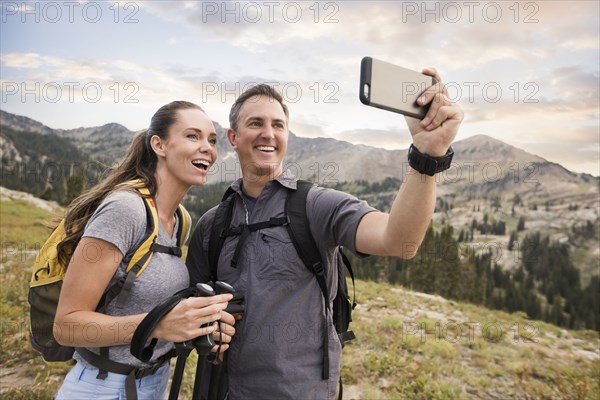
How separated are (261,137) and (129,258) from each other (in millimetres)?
1512

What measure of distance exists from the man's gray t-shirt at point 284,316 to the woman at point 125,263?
0.27 metres

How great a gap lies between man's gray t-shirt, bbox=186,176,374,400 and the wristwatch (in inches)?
28.9

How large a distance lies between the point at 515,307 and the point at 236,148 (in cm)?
11727

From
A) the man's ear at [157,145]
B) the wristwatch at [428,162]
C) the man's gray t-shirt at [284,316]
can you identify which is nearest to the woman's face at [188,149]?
the man's ear at [157,145]

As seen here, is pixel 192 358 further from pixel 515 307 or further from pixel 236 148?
pixel 515 307

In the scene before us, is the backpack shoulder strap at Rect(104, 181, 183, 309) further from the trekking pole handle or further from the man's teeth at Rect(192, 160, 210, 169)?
the man's teeth at Rect(192, 160, 210, 169)

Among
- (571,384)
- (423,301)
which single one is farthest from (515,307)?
(571,384)

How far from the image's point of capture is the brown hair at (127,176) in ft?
9.34

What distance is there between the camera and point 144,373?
290cm

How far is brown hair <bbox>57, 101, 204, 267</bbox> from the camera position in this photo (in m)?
2.85

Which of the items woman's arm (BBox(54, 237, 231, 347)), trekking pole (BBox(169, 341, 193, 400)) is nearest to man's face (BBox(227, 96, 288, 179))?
woman's arm (BBox(54, 237, 231, 347))

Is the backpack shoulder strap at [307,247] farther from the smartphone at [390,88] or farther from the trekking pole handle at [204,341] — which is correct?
the smartphone at [390,88]

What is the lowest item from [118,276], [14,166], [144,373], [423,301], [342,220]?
[423,301]

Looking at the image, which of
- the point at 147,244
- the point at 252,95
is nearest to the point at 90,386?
the point at 147,244
